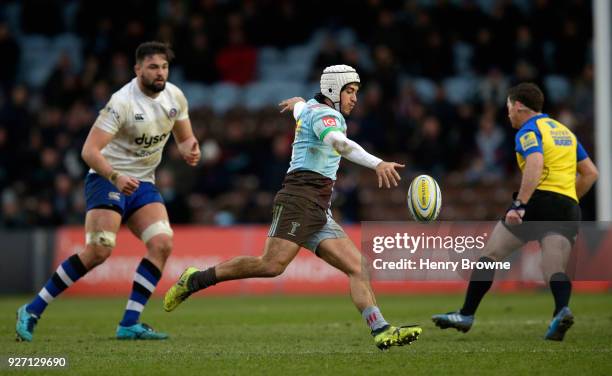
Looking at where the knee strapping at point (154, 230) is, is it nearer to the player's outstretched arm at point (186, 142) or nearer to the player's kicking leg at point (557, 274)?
the player's outstretched arm at point (186, 142)

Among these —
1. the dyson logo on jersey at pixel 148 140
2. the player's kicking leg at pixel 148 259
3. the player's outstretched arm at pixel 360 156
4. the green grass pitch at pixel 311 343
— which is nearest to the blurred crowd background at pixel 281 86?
the green grass pitch at pixel 311 343

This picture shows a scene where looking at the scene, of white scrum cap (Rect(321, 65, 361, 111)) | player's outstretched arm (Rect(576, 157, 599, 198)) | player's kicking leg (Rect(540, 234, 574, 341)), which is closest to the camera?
white scrum cap (Rect(321, 65, 361, 111))

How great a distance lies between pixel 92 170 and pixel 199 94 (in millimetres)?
11954

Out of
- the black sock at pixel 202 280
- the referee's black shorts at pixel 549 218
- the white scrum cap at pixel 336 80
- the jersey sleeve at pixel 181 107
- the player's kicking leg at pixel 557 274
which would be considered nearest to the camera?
the white scrum cap at pixel 336 80

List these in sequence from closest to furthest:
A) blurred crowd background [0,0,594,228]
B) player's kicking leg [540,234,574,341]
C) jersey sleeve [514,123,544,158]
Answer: player's kicking leg [540,234,574,341] → jersey sleeve [514,123,544,158] → blurred crowd background [0,0,594,228]

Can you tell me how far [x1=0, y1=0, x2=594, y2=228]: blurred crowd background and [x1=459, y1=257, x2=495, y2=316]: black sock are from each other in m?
8.84

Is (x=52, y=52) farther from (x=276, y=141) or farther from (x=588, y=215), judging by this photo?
(x=588, y=215)

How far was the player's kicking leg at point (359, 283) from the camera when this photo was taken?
8.38 m

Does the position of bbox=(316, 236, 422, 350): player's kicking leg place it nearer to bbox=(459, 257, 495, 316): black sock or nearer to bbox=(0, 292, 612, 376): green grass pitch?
bbox=(0, 292, 612, 376): green grass pitch

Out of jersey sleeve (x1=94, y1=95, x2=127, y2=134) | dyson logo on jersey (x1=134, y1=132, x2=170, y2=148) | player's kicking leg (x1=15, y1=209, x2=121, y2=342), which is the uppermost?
jersey sleeve (x1=94, y1=95, x2=127, y2=134)

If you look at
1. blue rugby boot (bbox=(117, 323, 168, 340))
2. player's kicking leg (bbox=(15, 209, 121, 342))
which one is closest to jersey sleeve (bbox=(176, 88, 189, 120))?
player's kicking leg (bbox=(15, 209, 121, 342))

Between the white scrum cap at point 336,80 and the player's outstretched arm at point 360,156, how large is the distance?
529 millimetres

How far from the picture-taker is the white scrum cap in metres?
8.71

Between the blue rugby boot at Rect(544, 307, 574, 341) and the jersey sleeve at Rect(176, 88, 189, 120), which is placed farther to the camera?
the jersey sleeve at Rect(176, 88, 189, 120)
